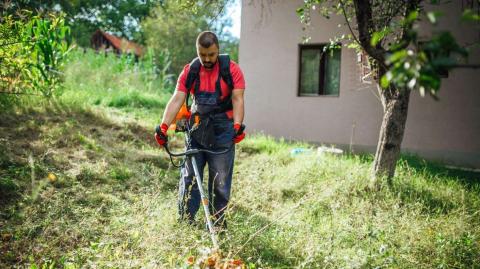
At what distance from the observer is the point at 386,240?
369 centimetres

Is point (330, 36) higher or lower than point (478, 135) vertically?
higher

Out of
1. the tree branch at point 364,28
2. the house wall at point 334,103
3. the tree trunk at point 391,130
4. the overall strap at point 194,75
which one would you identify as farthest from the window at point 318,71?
the overall strap at point 194,75

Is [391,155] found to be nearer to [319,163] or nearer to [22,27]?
[319,163]

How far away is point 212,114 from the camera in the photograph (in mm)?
3977

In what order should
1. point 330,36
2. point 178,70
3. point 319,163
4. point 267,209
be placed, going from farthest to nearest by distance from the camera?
point 178,70, point 330,36, point 319,163, point 267,209

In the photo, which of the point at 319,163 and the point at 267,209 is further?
the point at 319,163

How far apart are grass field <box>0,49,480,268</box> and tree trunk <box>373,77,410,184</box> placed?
9.2 inches

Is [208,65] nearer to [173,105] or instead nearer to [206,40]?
[206,40]

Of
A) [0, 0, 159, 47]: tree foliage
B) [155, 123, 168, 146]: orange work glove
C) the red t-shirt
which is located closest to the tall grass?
the red t-shirt

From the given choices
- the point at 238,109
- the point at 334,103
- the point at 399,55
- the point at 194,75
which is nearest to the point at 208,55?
the point at 194,75

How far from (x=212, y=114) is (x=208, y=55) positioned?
1.73 ft

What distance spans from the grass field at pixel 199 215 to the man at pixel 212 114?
245 millimetres

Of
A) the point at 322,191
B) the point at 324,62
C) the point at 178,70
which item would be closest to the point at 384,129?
the point at 322,191

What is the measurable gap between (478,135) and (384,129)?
11.2ft
